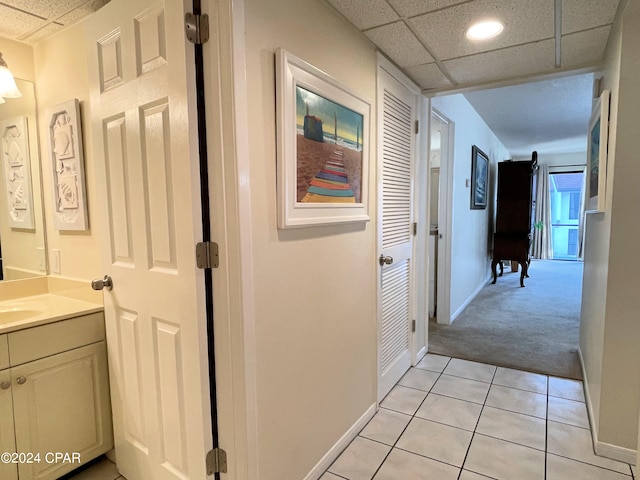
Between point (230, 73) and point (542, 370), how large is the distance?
2.92 metres

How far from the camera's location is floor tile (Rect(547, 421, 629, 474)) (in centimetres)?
178

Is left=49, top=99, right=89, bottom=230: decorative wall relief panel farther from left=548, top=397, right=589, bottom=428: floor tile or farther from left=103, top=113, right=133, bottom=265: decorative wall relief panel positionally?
left=548, top=397, right=589, bottom=428: floor tile

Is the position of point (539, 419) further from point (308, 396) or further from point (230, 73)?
point (230, 73)

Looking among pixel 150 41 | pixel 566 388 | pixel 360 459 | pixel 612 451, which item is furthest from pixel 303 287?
pixel 566 388

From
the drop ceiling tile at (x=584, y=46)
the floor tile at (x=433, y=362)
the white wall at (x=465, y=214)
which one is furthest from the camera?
the white wall at (x=465, y=214)

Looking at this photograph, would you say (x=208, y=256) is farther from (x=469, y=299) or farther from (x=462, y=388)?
(x=469, y=299)

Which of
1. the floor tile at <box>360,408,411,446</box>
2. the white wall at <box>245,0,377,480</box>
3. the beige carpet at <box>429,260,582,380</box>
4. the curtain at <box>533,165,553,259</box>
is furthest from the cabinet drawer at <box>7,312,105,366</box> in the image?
the curtain at <box>533,165,553,259</box>

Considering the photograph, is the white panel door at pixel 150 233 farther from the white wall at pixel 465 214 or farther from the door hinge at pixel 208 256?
the white wall at pixel 465 214

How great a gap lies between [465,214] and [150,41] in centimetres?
380

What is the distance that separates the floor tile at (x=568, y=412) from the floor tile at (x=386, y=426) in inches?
34.2

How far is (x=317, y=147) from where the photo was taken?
156cm

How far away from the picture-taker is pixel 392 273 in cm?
245

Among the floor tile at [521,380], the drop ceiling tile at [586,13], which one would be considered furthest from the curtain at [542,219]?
the drop ceiling tile at [586,13]

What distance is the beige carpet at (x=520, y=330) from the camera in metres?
2.95
